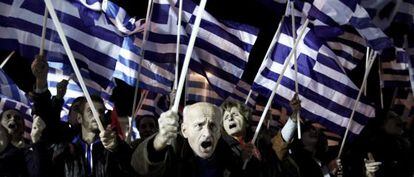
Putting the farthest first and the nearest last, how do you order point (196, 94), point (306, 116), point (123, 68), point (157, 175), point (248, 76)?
point (248, 76) → point (196, 94) → point (306, 116) → point (123, 68) → point (157, 175)

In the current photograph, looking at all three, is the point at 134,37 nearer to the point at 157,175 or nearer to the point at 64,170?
the point at 64,170

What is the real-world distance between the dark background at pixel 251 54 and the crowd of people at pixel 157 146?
519 centimetres

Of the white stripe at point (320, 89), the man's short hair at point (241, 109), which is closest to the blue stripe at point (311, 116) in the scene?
the white stripe at point (320, 89)

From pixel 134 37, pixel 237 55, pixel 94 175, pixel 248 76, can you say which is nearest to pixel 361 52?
pixel 237 55

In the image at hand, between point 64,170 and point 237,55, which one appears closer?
point 64,170

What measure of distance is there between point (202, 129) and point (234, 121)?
1792mm

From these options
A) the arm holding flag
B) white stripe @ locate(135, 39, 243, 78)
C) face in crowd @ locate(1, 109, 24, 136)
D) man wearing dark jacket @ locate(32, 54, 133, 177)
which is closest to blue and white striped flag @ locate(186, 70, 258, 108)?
white stripe @ locate(135, 39, 243, 78)

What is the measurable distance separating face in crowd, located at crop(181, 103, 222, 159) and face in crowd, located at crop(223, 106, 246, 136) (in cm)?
163

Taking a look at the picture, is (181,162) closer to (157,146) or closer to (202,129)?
(202,129)

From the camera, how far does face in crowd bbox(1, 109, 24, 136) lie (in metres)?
7.26

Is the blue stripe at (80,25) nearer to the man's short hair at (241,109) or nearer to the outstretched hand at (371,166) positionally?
the man's short hair at (241,109)

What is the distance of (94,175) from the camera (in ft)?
21.5

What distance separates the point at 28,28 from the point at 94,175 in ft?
7.81

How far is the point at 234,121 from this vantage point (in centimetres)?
757
